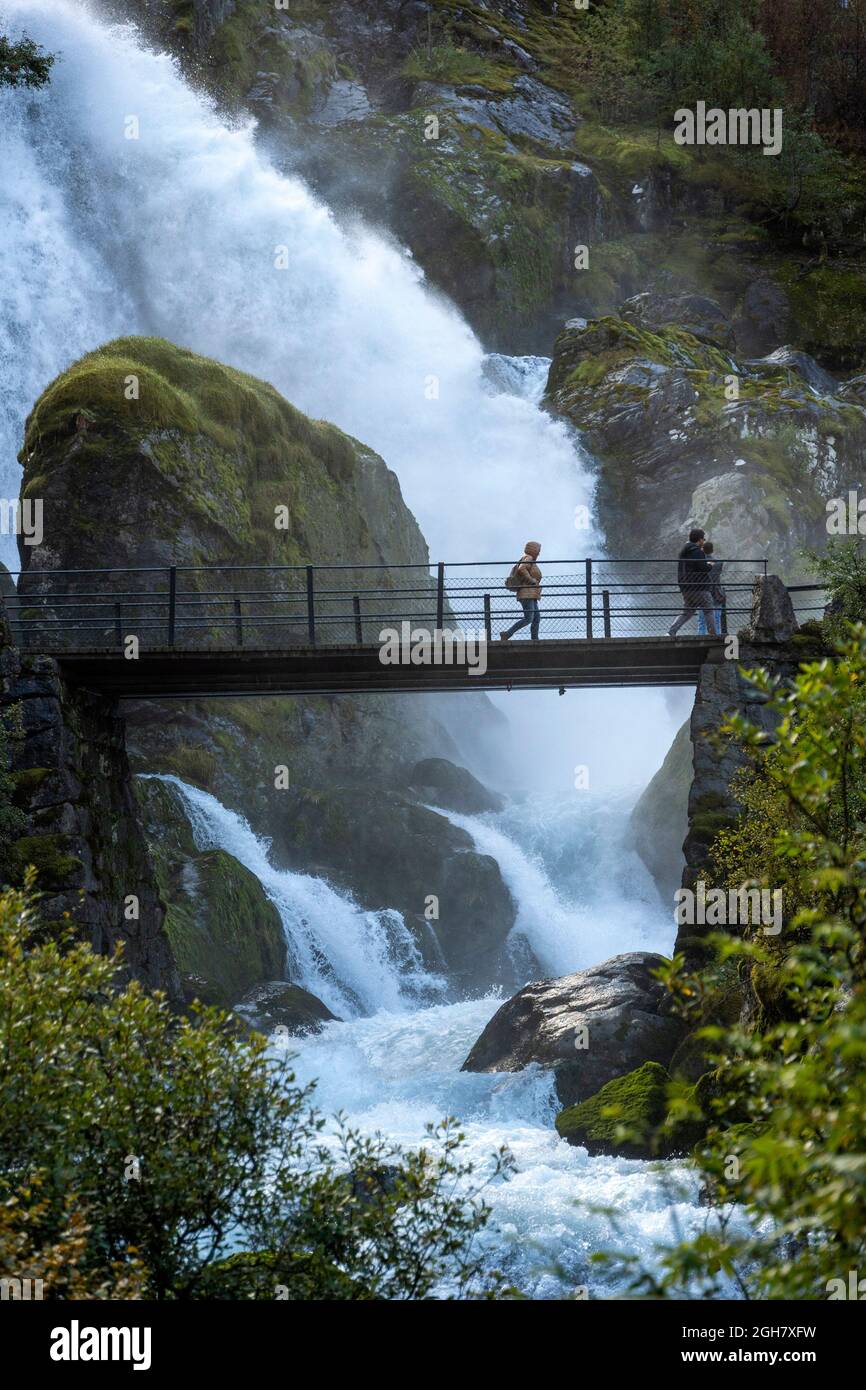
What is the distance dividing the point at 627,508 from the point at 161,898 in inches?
1292

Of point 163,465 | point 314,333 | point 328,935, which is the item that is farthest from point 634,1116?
point 314,333

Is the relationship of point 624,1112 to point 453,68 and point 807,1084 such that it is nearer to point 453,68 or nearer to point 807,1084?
point 807,1084

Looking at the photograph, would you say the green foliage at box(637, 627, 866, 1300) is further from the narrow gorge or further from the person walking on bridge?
the person walking on bridge

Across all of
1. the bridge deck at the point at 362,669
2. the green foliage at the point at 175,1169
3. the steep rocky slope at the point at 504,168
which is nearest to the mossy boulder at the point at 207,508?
the bridge deck at the point at 362,669

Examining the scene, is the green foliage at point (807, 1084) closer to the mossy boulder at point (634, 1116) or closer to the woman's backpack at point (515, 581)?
the mossy boulder at point (634, 1116)

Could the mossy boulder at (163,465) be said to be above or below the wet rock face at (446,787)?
above

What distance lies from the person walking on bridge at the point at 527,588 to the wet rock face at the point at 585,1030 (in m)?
6.10

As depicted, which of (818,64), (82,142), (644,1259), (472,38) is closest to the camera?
(644,1259)

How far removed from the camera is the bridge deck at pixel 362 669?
23.7 meters

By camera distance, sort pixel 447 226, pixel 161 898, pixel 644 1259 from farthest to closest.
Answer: pixel 447 226, pixel 161 898, pixel 644 1259

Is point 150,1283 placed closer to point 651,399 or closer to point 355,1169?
point 355,1169

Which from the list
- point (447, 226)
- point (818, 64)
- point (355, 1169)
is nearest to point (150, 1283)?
point (355, 1169)
